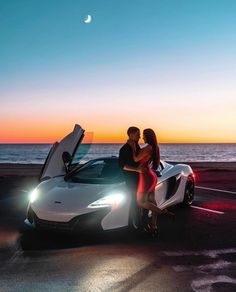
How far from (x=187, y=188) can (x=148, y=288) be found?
5.16 m

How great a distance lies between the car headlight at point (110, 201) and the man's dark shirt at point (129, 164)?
0.27m

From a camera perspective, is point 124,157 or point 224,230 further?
point 224,230

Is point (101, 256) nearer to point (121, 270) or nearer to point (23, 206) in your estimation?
point (121, 270)

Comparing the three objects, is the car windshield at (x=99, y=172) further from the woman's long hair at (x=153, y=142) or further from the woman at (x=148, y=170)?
the woman's long hair at (x=153, y=142)

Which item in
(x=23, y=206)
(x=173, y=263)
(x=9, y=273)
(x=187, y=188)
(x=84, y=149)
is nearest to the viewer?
(x=9, y=273)

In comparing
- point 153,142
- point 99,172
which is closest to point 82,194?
point 99,172

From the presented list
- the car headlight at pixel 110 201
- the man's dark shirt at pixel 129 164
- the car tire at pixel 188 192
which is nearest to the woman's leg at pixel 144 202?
the man's dark shirt at pixel 129 164

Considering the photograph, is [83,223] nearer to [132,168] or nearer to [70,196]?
[70,196]

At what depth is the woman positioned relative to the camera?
6.10 meters

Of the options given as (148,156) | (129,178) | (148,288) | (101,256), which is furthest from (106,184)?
(148,288)

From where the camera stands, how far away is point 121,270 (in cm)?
468

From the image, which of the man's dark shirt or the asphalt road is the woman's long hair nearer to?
the man's dark shirt

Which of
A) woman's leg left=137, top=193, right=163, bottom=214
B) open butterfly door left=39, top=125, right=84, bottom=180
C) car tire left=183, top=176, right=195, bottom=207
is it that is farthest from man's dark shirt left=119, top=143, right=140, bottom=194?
car tire left=183, top=176, right=195, bottom=207

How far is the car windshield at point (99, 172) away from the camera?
6965 millimetres
